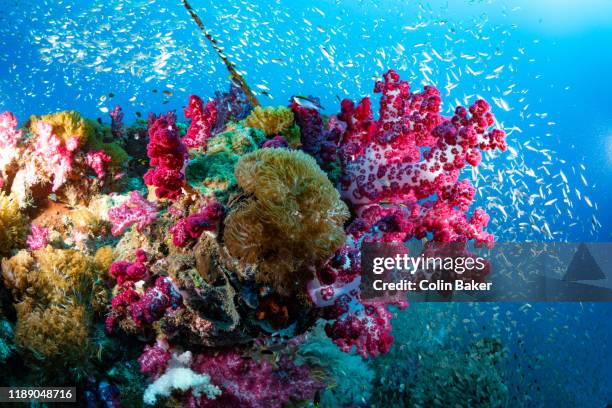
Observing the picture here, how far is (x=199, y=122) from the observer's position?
4504 mm

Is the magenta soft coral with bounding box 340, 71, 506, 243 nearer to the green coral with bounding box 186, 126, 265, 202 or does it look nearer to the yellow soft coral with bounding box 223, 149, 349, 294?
the yellow soft coral with bounding box 223, 149, 349, 294

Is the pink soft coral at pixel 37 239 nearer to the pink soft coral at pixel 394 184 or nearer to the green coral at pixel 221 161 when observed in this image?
the green coral at pixel 221 161

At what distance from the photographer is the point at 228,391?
12.7 feet

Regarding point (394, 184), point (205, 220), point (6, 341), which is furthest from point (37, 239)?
point (394, 184)

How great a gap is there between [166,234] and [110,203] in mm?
2016

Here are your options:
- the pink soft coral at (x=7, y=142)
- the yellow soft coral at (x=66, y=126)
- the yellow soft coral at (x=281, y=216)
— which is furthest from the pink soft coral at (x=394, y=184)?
the pink soft coral at (x=7, y=142)

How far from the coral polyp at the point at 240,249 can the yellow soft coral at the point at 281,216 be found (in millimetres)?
12

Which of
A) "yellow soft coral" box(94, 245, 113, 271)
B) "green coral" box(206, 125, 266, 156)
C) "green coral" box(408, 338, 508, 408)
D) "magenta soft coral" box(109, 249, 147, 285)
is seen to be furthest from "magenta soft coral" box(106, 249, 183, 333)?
"green coral" box(408, 338, 508, 408)

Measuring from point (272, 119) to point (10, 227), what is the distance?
3411 mm

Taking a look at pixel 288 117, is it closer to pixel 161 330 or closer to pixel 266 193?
pixel 266 193

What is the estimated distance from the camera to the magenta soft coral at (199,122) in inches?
175

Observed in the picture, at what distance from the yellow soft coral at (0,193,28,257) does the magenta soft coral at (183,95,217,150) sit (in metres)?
2.36

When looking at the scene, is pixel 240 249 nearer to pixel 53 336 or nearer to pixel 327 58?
pixel 53 336

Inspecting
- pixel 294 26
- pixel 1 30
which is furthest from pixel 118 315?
pixel 294 26
